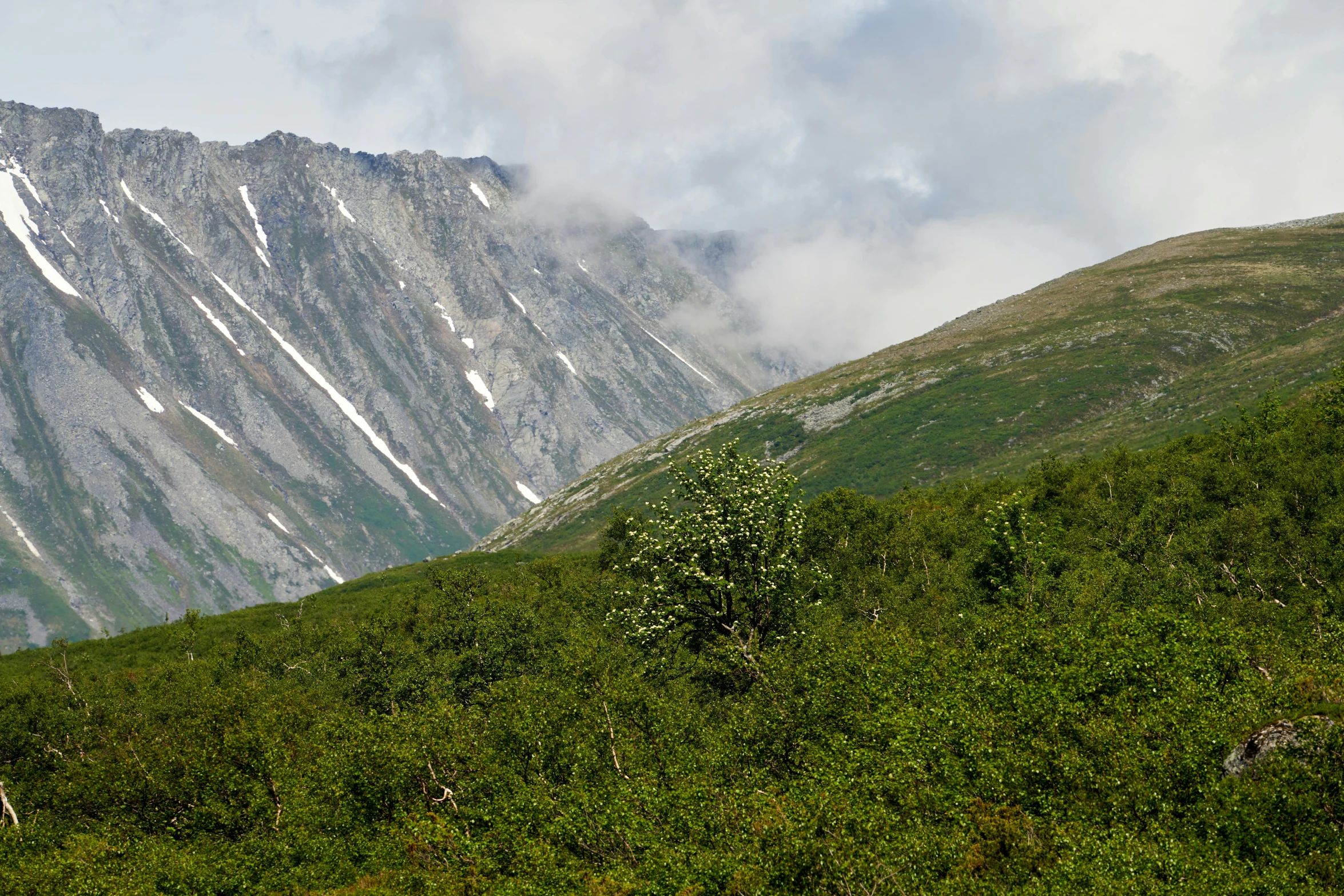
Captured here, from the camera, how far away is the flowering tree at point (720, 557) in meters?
61.2

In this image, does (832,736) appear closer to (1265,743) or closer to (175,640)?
(1265,743)

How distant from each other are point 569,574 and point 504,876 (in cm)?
9805

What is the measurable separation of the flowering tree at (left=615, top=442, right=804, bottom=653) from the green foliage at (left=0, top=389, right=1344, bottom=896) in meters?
0.49

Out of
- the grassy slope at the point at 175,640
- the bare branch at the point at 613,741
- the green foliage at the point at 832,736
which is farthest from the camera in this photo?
the grassy slope at the point at 175,640

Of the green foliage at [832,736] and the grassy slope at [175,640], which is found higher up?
the grassy slope at [175,640]

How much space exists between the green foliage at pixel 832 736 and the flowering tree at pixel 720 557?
0.49 meters

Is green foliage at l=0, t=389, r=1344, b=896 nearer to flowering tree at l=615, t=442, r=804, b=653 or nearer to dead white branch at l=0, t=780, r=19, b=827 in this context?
flowering tree at l=615, t=442, r=804, b=653

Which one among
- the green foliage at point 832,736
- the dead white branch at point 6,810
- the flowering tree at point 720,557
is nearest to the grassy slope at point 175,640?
the green foliage at point 832,736

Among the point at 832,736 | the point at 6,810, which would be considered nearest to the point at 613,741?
the point at 832,736

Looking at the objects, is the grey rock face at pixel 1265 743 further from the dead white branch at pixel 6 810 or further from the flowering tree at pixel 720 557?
the dead white branch at pixel 6 810

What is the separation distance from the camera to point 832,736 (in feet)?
145

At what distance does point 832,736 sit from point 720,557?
63.1 feet

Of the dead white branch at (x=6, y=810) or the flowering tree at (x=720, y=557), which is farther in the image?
the dead white branch at (x=6, y=810)

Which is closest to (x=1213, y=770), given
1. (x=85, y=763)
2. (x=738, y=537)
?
(x=738, y=537)
